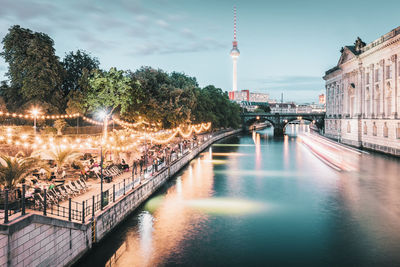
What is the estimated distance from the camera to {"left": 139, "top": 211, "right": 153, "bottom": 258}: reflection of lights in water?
19348 millimetres

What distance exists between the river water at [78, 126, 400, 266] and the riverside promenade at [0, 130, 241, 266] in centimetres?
82

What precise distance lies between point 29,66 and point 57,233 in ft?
152

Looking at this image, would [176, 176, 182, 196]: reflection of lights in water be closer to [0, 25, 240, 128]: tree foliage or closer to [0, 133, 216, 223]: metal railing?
[0, 133, 216, 223]: metal railing

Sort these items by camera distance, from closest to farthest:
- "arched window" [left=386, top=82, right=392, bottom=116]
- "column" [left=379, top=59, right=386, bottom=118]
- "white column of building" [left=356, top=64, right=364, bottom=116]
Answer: "arched window" [left=386, top=82, right=392, bottom=116] < "column" [left=379, top=59, right=386, bottom=118] < "white column of building" [left=356, top=64, right=364, bottom=116]

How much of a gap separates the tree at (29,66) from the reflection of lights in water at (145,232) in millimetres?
36920

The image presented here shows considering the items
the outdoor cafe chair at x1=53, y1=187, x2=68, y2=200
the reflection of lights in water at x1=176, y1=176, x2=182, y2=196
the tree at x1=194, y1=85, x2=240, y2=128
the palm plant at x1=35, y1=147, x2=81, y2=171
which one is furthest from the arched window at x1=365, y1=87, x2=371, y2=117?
the outdoor cafe chair at x1=53, y1=187, x2=68, y2=200

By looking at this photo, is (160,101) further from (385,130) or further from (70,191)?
(70,191)

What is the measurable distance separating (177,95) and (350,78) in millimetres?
44390

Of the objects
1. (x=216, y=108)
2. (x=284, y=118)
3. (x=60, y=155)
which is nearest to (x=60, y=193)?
(x=60, y=155)

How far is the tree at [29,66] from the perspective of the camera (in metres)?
53.9

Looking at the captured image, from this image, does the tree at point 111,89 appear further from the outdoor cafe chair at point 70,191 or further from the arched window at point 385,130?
the arched window at point 385,130

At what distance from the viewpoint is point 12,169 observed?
64.1 ft

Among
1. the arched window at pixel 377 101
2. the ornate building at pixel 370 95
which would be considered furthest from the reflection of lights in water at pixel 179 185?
the arched window at pixel 377 101

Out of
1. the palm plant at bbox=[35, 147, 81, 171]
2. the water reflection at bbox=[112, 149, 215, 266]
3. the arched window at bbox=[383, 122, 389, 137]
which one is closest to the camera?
the water reflection at bbox=[112, 149, 215, 266]
